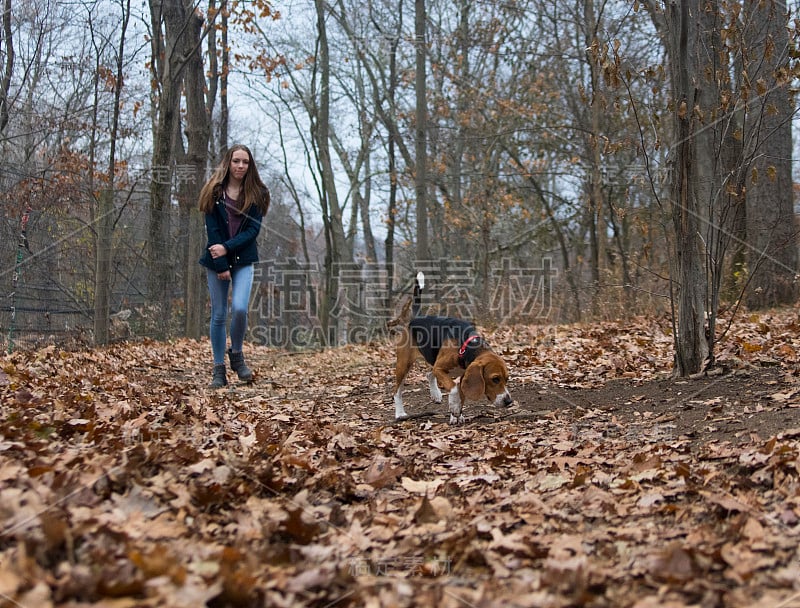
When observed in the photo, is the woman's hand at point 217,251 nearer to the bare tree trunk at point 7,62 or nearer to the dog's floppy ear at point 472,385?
the dog's floppy ear at point 472,385

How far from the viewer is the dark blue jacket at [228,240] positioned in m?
6.71

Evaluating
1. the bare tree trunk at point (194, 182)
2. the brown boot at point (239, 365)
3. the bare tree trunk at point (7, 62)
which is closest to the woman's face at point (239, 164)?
the brown boot at point (239, 365)

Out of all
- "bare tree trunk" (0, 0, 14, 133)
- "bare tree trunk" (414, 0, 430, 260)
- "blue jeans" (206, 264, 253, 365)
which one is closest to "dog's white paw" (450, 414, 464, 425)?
"blue jeans" (206, 264, 253, 365)

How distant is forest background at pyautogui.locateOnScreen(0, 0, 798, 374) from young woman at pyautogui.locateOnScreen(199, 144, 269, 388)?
3386mm

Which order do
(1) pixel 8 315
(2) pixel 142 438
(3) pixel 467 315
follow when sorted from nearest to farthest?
(2) pixel 142 438 < (1) pixel 8 315 < (3) pixel 467 315

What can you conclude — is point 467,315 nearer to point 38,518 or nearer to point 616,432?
point 616,432

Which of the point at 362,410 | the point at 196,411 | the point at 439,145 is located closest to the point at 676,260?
the point at 362,410

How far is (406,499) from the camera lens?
338cm

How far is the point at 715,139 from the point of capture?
566cm

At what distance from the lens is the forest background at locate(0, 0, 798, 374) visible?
226 inches

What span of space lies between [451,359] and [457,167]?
19.2 metres

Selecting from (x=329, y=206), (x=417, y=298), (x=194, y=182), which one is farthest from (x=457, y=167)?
(x=417, y=298)

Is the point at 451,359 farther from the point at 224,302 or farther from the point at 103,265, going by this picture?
the point at 103,265

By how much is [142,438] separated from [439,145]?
2115cm
